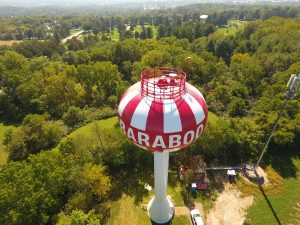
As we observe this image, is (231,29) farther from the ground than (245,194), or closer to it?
closer to it

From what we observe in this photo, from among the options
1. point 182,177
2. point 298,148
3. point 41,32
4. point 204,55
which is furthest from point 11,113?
point 41,32

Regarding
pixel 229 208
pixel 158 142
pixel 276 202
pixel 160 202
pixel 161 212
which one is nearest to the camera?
pixel 158 142

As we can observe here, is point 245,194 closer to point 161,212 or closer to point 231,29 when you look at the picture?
point 161,212

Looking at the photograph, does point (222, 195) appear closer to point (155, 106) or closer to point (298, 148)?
point (298, 148)

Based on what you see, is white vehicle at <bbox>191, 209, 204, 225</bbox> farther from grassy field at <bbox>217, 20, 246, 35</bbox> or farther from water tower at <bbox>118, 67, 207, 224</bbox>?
grassy field at <bbox>217, 20, 246, 35</bbox>

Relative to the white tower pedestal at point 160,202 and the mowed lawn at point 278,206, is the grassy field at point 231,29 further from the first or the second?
the white tower pedestal at point 160,202

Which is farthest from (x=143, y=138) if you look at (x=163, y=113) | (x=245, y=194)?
(x=245, y=194)

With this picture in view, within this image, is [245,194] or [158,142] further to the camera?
[245,194]

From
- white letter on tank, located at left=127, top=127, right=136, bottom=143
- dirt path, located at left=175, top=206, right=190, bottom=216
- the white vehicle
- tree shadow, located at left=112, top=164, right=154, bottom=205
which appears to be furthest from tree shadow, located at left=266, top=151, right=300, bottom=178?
white letter on tank, located at left=127, top=127, right=136, bottom=143
